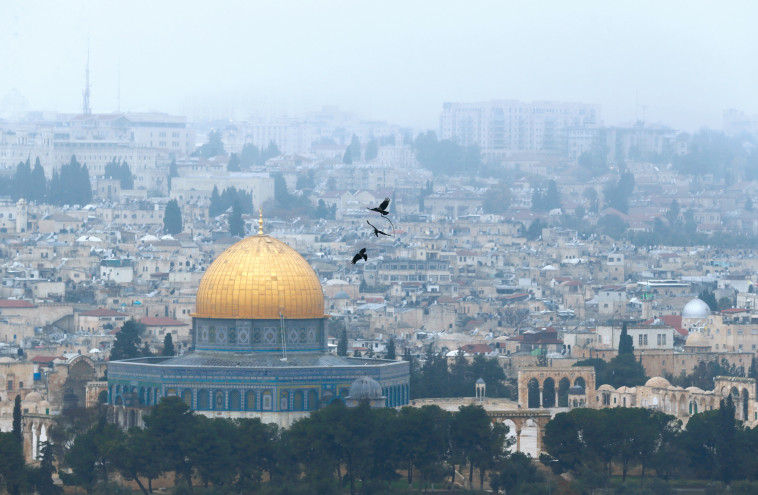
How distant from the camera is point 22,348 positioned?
84.0m

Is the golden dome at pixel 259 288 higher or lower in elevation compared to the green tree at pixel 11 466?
higher

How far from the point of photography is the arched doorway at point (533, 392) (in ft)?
240

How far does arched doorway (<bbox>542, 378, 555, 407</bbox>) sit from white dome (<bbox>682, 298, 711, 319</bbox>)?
2205cm

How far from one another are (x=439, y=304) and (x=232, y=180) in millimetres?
52486

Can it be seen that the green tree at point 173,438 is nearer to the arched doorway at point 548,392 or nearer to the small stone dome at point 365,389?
the small stone dome at point 365,389

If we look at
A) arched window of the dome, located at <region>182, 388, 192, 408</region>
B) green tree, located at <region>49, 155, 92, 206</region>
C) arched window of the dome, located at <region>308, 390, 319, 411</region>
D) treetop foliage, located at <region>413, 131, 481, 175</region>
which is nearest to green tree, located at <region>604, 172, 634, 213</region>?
treetop foliage, located at <region>413, 131, 481, 175</region>

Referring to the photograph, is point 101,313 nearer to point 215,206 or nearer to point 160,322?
point 160,322

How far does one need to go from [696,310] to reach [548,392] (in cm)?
2336

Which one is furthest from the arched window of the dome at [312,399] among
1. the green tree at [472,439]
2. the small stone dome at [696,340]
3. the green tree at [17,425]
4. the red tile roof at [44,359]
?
the small stone dome at [696,340]

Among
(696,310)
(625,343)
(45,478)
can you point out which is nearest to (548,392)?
(625,343)

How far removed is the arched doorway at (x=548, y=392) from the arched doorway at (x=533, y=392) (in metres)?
A: 0.16

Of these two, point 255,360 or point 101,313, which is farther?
point 101,313

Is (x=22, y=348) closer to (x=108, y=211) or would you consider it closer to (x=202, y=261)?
(x=202, y=261)

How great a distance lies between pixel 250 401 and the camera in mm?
61438
